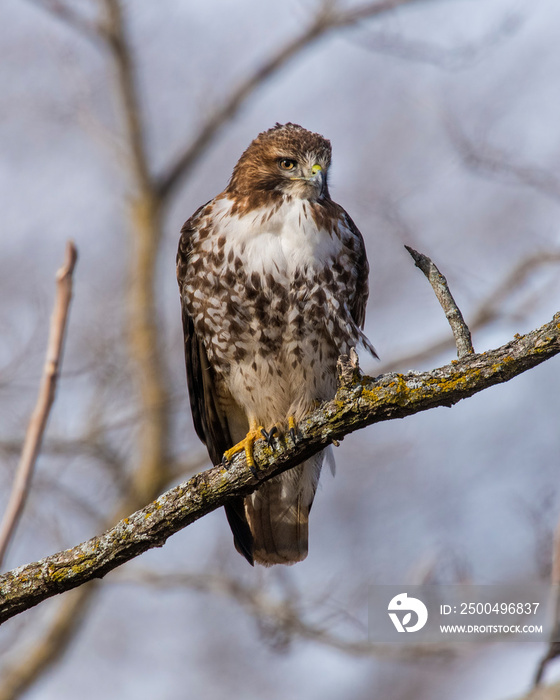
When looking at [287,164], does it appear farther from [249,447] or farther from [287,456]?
[287,456]

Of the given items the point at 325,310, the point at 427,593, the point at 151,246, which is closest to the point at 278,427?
the point at 325,310

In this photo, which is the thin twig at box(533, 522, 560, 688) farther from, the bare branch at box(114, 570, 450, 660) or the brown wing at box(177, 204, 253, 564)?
the bare branch at box(114, 570, 450, 660)

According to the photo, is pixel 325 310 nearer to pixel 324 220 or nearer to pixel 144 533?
pixel 324 220

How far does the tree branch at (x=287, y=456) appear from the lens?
3004mm

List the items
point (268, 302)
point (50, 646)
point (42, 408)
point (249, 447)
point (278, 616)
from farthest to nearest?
point (50, 646), point (278, 616), point (268, 302), point (249, 447), point (42, 408)

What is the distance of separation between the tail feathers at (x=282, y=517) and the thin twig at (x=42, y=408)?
3087mm

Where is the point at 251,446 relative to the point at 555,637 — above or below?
above

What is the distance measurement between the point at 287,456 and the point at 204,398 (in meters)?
1.52

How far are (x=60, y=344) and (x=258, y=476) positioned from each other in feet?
5.04

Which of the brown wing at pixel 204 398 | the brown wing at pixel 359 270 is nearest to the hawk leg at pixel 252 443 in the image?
the brown wing at pixel 204 398

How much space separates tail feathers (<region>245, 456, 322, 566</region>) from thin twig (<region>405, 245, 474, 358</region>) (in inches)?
82.4

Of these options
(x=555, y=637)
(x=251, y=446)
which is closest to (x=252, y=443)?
(x=251, y=446)

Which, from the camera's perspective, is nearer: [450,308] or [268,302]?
[450,308]

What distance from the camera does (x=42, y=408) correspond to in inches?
82.3
